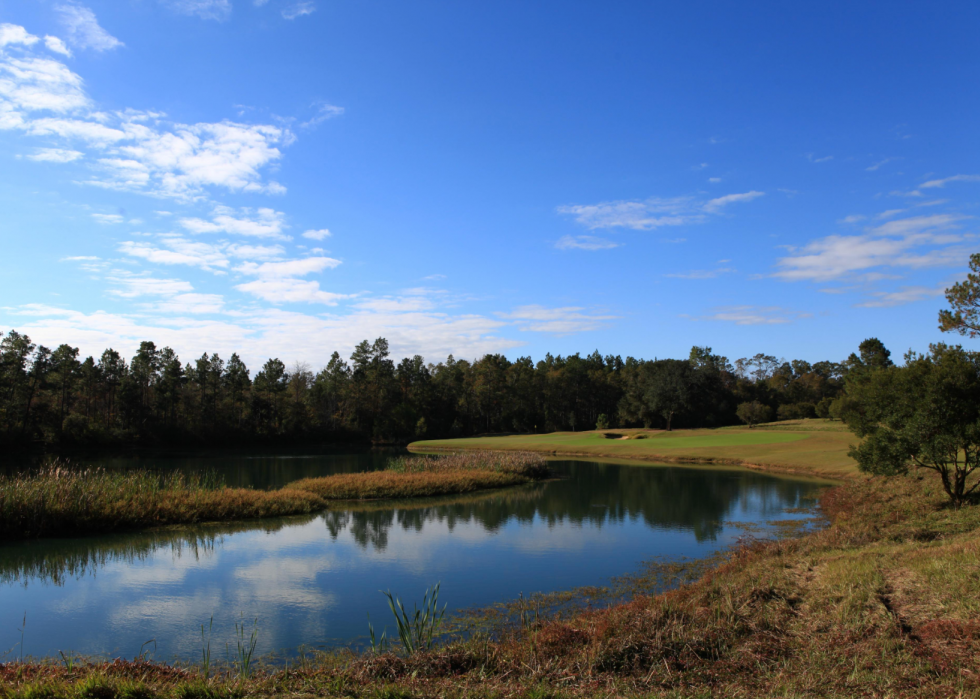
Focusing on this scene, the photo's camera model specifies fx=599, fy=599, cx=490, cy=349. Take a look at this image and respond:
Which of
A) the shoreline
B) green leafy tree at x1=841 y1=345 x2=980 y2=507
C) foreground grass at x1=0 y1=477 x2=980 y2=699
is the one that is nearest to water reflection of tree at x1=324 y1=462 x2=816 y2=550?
the shoreline

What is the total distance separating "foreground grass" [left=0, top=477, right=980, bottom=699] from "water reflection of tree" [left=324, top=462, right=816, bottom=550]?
1092 centimetres

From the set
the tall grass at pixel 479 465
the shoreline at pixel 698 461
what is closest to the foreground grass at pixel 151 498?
the tall grass at pixel 479 465

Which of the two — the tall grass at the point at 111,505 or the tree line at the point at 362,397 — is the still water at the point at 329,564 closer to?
the tall grass at the point at 111,505

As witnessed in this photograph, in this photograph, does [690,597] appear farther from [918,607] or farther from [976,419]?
[976,419]

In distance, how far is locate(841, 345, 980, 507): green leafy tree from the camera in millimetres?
17641

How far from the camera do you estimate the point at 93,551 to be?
18391 millimetres

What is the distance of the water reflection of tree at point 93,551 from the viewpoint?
15.9 metres

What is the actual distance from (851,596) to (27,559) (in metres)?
20.6

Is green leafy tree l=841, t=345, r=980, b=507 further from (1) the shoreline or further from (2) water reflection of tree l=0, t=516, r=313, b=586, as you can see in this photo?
(2) water reflection of tree l=0, t=516, r=313, b=586

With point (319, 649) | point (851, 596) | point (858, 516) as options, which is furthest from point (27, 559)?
point (858, 516)

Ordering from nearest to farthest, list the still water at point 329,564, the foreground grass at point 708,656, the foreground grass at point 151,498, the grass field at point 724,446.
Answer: the foreground grass at point 708,656 → the still water at point 329,564 → the foreground grass at point 151,498 → the grass field at point 724,446

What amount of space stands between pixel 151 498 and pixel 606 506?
19336 millimetres

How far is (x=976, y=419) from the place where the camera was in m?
17.7

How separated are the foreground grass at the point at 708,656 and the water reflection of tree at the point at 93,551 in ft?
29.0
